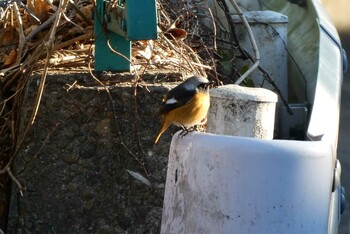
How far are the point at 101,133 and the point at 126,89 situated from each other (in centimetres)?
26

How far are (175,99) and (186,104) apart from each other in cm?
10

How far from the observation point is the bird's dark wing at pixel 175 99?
4.33 metres

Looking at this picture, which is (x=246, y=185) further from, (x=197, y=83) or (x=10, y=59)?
(x=10, y=59)

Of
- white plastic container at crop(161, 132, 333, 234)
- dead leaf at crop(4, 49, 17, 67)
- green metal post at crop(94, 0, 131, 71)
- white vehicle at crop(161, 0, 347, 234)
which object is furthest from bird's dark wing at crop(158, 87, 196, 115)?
dead leaf at crop(4, 49, 17, 67)

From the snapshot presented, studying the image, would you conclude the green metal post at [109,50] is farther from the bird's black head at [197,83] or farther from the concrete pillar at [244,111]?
the concrete pillar at [244,111]

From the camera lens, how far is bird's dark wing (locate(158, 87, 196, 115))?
433 cm

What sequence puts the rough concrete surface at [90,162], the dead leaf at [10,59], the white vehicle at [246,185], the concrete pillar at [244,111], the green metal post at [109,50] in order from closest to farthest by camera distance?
the white vehicle at [246,185] → the concrete pillar at [244,111] → the rough concrete surface at [90,162] → the green metal post at [109,50] → the dead leaf at [10,59]

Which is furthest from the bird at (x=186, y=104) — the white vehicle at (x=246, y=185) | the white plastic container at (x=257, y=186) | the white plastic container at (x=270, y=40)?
the white plastic container at (x=270, y=40)

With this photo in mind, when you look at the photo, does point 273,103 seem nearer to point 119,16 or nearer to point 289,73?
point 119,16

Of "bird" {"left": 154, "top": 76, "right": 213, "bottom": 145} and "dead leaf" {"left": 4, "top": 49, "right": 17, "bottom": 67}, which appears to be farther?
"dead leaf" {"left": 4, "top": 49, "right": 17, "bottom": 67}

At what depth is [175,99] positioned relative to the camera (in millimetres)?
4359

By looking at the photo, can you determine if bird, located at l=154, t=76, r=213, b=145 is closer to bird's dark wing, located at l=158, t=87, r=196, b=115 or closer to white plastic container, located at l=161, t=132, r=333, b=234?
bird's dark wing, located at l=158, t=87, r=196, b=115

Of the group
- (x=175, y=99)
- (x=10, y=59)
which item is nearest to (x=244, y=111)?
(x=175, y=99)

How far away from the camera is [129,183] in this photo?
462cm
